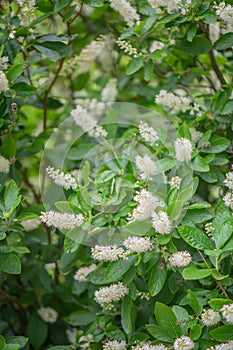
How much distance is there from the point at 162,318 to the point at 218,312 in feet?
0.39

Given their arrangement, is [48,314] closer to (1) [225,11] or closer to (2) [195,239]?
(2) [195,239]

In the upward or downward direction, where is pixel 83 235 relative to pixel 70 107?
upward

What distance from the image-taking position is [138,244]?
1182 millimetres

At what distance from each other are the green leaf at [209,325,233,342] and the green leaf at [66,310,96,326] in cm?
→ 47

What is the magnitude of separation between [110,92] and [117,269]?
812 mm

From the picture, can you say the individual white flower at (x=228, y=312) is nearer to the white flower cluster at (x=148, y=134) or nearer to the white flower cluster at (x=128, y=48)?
the white flower cluster at (x=148, y=134)

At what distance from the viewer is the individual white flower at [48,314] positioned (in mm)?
1722

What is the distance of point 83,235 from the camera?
1283 millimetres

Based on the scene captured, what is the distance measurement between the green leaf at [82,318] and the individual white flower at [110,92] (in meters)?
0.73

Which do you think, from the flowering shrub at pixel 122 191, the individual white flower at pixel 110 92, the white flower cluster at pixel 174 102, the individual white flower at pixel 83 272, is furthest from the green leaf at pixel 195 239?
the individual white flower at pixel 110 92

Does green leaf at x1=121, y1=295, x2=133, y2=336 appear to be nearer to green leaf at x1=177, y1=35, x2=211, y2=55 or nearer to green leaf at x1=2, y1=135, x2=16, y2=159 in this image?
green leaf at x1=2, y1=135, x2=16, y2=159

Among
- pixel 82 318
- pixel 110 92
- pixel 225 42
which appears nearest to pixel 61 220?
→ pixel 82 318

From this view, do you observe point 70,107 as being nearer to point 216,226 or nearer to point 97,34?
point 97,34

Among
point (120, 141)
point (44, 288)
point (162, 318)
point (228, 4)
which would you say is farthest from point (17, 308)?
point (228, 4)
